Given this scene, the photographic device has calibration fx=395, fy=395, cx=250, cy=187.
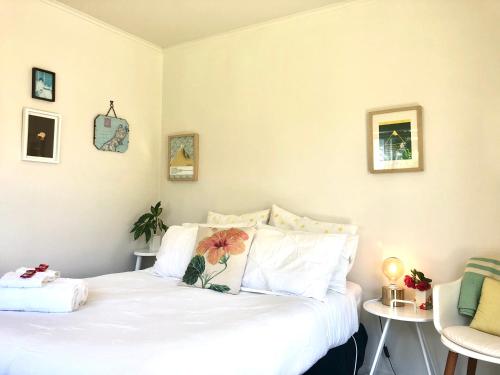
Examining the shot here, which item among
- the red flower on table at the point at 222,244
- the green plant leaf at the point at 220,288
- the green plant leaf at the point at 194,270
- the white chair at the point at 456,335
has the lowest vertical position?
the white chair at the point at 456,335

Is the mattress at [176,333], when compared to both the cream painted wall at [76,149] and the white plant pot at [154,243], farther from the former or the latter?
the white plant pot at [154,243]

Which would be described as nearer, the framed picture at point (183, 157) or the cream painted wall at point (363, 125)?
the cream painted wall at point (363, 125)

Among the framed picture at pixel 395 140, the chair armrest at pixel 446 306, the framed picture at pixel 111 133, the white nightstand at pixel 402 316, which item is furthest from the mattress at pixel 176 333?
the framed picture at pixel 111 133

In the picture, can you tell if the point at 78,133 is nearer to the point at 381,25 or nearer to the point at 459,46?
the point at 381,25

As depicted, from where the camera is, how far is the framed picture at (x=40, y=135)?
2734 mm

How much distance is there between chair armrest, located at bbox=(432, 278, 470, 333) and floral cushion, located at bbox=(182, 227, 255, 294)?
1045 millimetres

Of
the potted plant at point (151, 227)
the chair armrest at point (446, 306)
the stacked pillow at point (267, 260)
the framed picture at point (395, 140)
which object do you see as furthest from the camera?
the potted plant at point (151, 227)

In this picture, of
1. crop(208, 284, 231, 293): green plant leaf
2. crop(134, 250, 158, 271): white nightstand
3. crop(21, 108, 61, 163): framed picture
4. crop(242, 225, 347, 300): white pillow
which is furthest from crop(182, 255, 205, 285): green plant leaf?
crop(21, 108, 61, 163): framed picture

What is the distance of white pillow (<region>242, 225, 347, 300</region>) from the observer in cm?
219

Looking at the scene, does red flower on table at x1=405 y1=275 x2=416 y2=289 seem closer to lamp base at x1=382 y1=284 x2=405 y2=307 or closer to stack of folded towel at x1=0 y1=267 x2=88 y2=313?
lamp base at x1=382 y1=284 x2=405 y2=307

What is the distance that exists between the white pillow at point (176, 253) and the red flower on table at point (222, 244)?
0.20 metres

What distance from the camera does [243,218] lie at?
302cm

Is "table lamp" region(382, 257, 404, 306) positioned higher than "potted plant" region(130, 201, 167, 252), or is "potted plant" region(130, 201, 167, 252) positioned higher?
"potted plant" region(130, 201, 167, 252)

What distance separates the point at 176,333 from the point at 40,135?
2.03 meters
